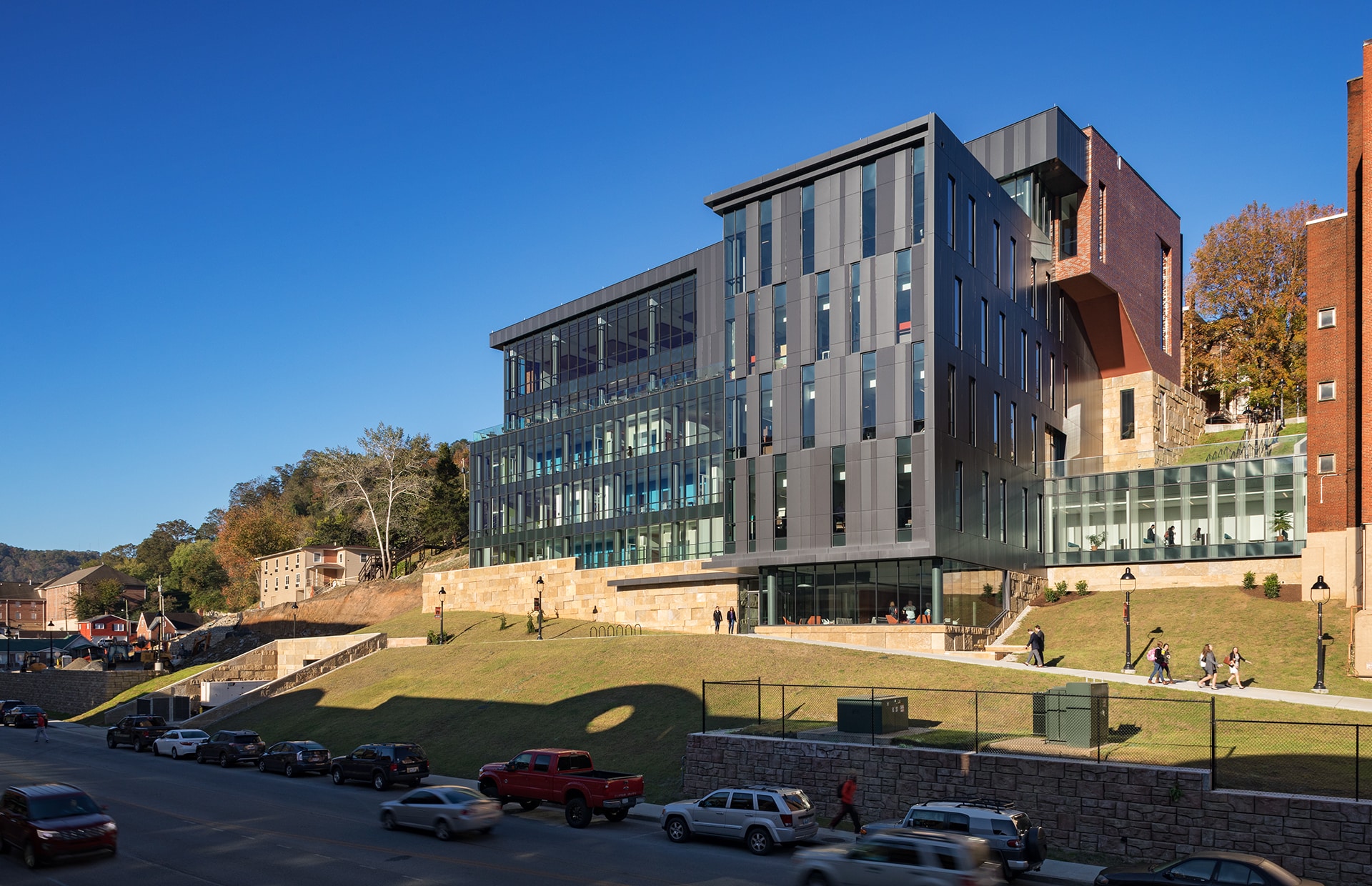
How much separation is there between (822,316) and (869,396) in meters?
5.31

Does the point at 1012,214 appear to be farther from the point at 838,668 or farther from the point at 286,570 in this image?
the point at 286,570

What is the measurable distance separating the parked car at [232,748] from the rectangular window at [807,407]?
96.7ft

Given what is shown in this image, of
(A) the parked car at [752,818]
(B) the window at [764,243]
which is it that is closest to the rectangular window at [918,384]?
(B) the window at [764,243]

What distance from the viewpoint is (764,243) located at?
57062 millimetres

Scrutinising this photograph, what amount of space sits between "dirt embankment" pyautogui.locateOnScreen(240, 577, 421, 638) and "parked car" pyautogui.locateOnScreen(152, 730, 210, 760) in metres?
41.1

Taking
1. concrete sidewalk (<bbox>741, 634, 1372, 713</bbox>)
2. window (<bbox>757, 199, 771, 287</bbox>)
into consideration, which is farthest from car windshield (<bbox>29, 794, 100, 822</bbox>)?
window (<bbox>757, 199, 771, 287</bbox>)

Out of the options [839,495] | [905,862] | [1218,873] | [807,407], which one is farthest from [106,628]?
[1218,873]

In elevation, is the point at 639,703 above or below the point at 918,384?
below

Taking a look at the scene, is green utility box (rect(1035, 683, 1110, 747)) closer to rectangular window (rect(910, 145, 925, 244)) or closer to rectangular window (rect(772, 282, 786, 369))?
rectangular window (rect(910, 145, 925, 244))

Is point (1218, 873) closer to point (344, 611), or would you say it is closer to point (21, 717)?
point (21, 717)

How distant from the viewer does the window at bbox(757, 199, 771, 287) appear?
186ft

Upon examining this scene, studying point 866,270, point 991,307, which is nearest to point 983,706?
point 866,270

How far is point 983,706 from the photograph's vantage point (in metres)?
32.1

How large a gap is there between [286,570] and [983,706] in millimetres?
104686
